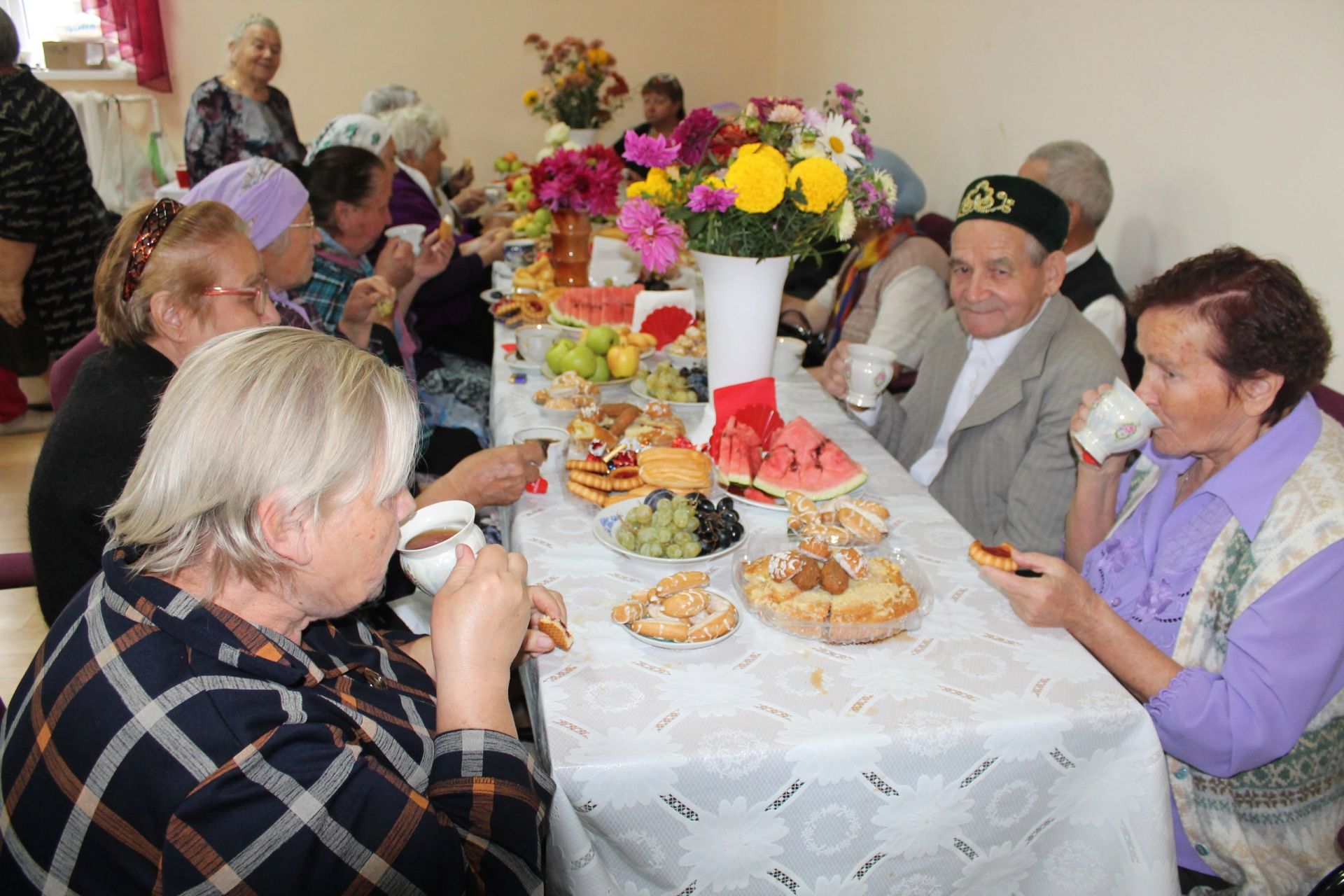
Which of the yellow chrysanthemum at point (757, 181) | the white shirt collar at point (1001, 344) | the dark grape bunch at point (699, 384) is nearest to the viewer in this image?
the yellow chrysanthemum at point (757, 181)

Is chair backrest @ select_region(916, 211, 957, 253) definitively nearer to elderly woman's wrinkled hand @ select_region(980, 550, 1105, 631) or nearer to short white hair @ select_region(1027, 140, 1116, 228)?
short white hair @ select_region(1027, 140, 1116, 228)

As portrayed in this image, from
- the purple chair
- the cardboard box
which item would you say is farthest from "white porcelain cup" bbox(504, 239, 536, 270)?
the cardboard box

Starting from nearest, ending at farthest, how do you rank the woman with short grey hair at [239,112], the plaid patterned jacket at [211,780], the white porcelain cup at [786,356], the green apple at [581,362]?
the plaid patterned jacket at [211,780], the green apple at [581,362], the white porcelain cup at [786,356], the woman with short grey hair at [239,112]

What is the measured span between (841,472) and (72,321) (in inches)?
145

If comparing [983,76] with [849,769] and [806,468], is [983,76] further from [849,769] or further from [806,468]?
[849,769]

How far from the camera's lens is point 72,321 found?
397 cm

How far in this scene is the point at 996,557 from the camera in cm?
147

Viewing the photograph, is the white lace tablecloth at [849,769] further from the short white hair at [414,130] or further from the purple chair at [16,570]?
the short white hair at [414,130]

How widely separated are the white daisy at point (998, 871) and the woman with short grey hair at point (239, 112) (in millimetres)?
4677

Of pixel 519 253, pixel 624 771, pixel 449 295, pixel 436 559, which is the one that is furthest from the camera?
pixel 519 253

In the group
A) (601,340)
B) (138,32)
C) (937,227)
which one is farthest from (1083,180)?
(138,32)

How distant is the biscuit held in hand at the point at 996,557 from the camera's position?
1449mm

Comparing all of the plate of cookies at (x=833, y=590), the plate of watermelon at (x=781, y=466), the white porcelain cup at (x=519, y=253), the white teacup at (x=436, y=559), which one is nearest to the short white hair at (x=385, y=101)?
the white porcelain cup at (x=519, y=253)

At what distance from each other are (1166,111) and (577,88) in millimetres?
3307
